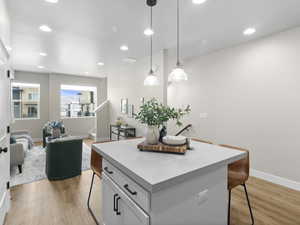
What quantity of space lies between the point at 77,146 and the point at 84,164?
3.01 feet

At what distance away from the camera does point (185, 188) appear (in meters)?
1.09

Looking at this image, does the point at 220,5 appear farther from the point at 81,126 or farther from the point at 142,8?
the point at 81,126

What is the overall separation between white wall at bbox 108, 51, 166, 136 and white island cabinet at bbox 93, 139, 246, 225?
2452mm

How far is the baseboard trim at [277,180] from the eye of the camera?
264cm

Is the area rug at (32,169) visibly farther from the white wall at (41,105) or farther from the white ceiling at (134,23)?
the white ceiling at (134,23)

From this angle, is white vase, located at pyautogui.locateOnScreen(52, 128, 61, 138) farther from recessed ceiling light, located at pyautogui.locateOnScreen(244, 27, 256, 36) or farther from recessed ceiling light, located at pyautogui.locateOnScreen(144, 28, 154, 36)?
recessed ceiling light, located at pyautogui.locateOnScreen(244, 27, 256, 36)

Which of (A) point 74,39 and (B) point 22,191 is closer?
(B) point 22,191

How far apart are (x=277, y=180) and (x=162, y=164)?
2.90m

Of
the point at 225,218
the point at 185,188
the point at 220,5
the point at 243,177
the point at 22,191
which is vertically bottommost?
the point at 22,191

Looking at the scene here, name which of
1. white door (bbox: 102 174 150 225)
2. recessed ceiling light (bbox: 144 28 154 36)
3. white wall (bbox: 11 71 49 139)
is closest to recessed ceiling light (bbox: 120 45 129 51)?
recessed ceiling light (bbox: 144 28 154 36)

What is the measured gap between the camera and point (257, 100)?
306cm

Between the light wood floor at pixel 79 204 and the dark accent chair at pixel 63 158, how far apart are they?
7.4 inches

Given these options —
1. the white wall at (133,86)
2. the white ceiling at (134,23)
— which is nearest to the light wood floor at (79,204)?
the white wall at (133,86)

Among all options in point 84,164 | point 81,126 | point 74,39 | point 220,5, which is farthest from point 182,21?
point 81,126
